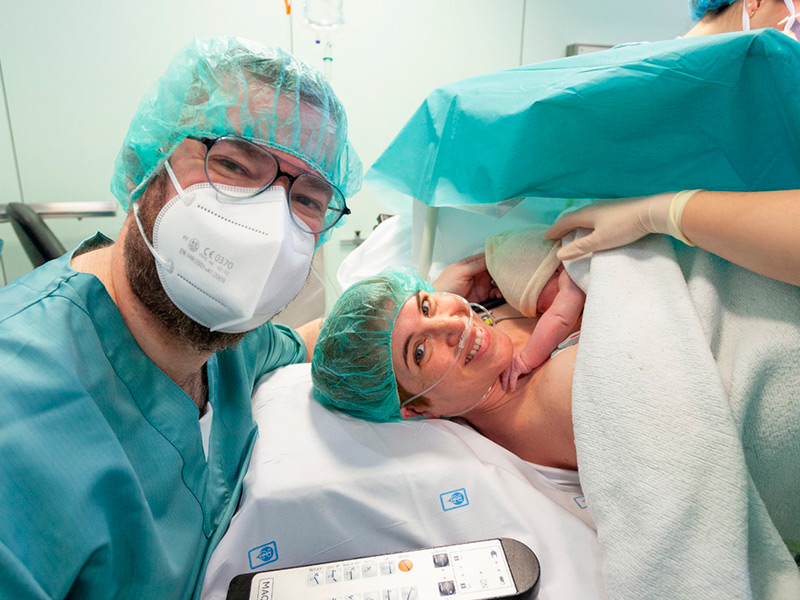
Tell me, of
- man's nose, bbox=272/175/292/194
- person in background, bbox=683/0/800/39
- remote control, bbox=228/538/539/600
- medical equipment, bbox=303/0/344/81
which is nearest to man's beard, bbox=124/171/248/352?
man's nose, bbox=272/175/292/194

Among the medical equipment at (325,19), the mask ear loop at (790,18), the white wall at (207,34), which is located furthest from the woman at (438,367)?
the medical equipment at (325,19)

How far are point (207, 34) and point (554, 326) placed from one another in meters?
2.07

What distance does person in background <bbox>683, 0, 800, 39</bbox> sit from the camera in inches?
42.3

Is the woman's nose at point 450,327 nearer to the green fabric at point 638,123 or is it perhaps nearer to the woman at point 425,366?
the woman at point 425,366

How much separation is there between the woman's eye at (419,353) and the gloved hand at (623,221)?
385 millimetres

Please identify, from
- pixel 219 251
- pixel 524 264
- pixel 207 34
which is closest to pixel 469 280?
pixel 524 264

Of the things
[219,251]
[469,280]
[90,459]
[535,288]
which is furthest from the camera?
[469,280]

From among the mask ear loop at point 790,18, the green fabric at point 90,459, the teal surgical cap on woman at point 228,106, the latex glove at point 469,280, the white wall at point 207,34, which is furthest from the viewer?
the white wall at point 207,34

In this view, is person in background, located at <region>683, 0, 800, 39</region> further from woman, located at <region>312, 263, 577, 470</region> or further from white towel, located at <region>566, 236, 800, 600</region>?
woman, located at <region>312, 263, 577, 470</region>

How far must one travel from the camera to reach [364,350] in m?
1.14

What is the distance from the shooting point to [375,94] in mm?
2449

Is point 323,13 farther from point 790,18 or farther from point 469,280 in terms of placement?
point 790,18

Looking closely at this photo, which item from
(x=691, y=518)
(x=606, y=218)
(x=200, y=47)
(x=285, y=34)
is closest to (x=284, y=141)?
(x=200, y=47)

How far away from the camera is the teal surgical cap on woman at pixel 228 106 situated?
870mm
